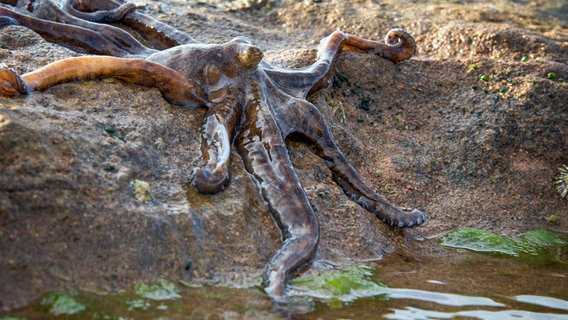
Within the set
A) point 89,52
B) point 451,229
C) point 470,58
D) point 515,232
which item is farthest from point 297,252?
point 470,58

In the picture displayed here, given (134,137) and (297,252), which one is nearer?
(297,252)

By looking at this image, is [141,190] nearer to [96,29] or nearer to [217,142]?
[217,142]

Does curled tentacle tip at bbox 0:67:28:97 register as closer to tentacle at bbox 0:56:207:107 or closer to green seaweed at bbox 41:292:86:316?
tentacle at bbox 0:56:207:107

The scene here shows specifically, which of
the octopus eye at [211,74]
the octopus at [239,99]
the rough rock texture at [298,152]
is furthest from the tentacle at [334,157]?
the octopus eye at [211,74]

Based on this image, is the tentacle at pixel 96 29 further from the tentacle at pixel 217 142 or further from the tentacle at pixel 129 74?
the tentacle at pixel 217 142

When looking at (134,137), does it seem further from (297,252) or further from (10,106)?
(297,252)
